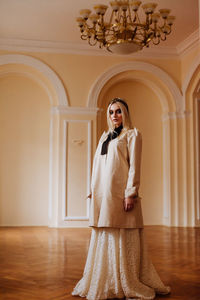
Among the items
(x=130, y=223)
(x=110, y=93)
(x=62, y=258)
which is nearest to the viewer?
(x=130, y=223)

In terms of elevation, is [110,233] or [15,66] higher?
[15,66]

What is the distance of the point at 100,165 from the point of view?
3.43 meters

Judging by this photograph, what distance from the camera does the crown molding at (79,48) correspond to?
8.51 metres

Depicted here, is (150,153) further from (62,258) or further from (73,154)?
(62,258)

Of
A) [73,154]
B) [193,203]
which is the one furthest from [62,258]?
[193,203]

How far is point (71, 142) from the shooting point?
8633 millimetres

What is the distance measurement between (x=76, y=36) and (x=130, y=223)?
19.9ft

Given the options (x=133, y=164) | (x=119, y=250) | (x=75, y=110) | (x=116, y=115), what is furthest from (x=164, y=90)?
(x=119, y=250)

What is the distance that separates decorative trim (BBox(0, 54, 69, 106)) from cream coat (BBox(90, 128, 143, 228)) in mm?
5441

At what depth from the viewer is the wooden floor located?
343 cm

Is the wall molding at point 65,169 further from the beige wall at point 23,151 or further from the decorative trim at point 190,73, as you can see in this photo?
the decorative trim at point 190,73

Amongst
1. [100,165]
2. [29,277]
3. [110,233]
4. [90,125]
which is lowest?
[29,277]

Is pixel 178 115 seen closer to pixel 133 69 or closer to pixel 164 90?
pixel 164 90

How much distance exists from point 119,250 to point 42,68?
20.5ft
